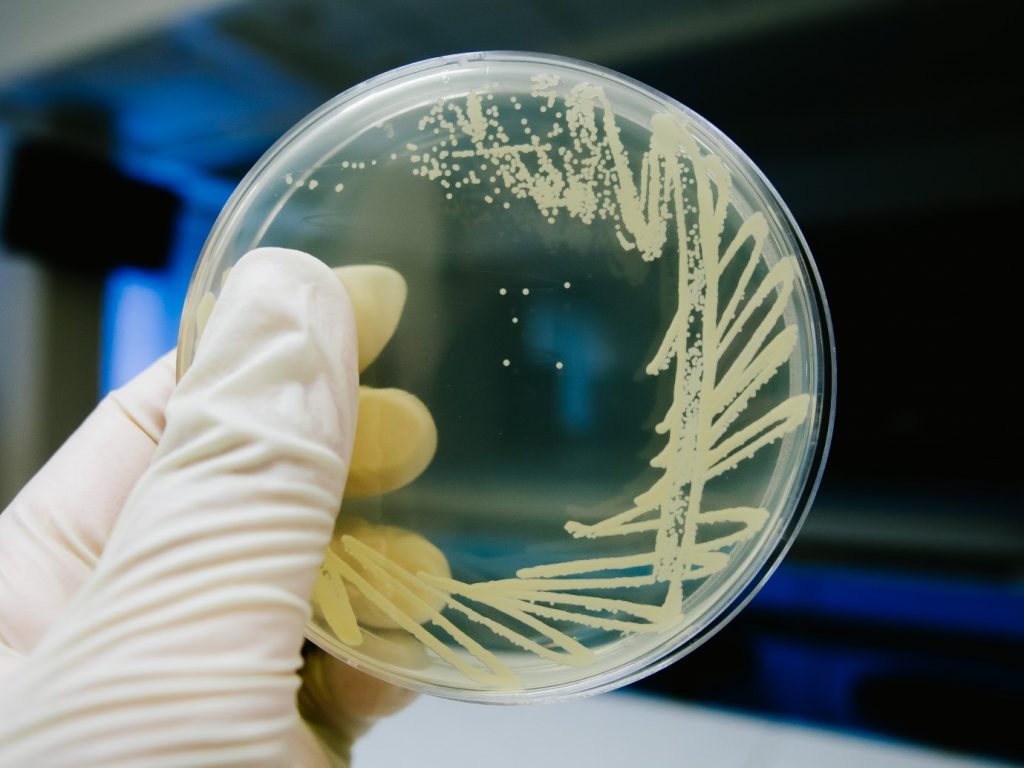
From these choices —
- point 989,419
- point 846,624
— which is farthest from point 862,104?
point 846,624

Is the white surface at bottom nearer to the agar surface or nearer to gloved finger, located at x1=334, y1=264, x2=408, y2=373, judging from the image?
the agar surface

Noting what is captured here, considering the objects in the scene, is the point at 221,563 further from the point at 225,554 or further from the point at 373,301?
the point at 373,301

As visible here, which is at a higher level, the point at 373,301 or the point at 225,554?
the point at 373,301

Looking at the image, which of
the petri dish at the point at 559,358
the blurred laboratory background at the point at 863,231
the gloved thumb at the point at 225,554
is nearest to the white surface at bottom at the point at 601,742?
the blurred laboratory background at the point at 863,231

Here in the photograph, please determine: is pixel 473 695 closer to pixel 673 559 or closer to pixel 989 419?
pixel 673 559

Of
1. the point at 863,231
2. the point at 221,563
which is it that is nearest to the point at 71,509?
the point at 221,563

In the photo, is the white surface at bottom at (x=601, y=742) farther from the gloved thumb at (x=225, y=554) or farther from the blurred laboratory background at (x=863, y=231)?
the gloved thumb at (x=225, y=554)

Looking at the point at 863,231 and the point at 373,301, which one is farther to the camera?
the point at 863,231
